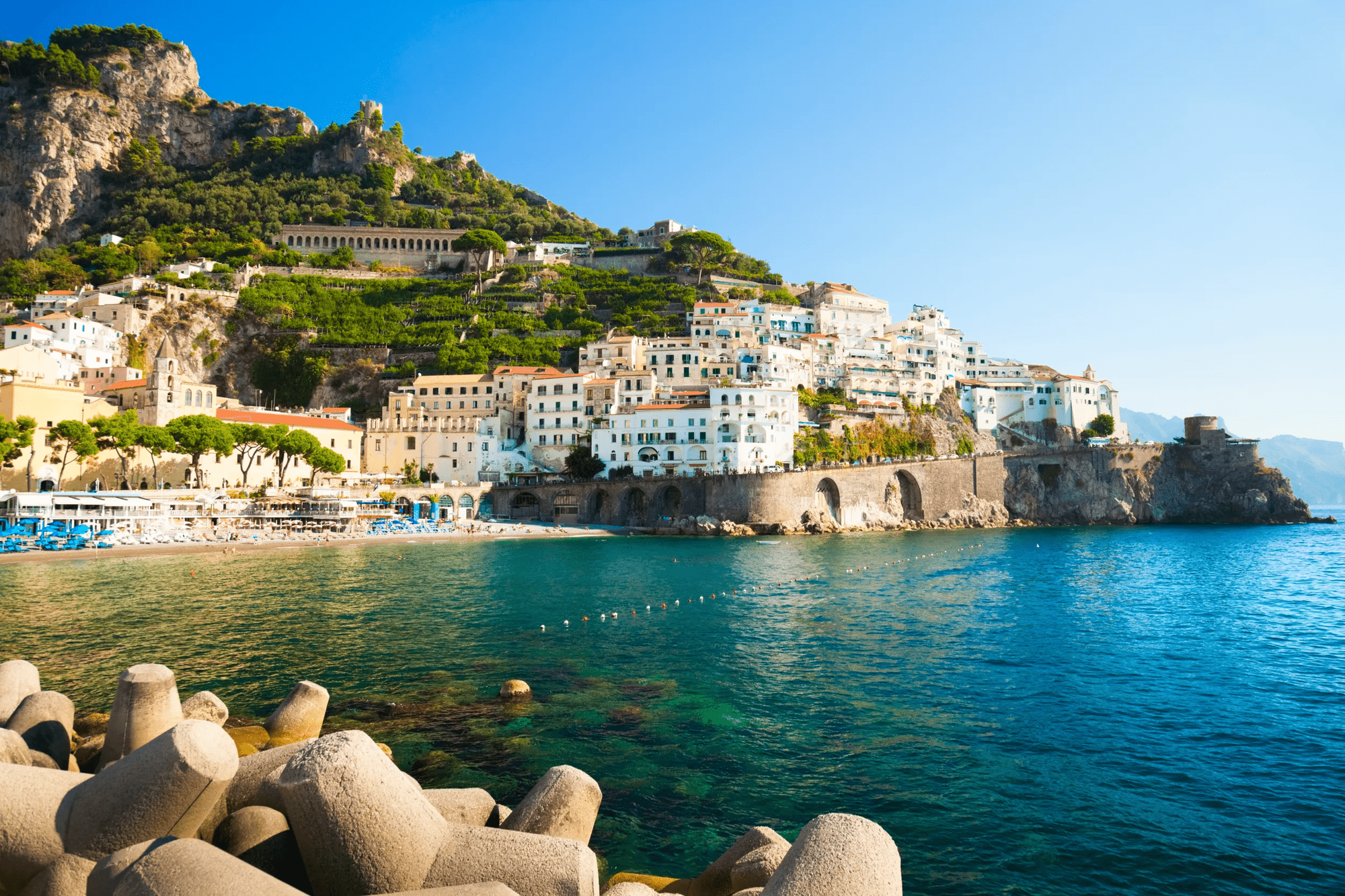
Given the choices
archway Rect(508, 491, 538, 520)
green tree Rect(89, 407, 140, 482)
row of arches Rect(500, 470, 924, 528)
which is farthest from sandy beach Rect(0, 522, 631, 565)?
green tree Rect(89, 407, 140, 482)

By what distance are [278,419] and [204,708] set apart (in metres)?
60.9

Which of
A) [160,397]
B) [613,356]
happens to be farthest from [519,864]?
[613,356]

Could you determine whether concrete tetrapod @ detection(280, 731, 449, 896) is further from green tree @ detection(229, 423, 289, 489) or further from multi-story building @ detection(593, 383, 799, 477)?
multi-story building @ detection(593, 383, 799, 477)

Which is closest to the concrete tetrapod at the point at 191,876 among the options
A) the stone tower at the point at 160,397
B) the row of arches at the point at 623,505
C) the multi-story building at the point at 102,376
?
the row of arches at the point at 623,505

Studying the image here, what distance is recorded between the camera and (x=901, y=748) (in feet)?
37.8

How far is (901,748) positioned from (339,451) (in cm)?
6384

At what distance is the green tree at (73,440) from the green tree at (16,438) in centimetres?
128

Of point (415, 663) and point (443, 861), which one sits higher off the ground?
point (443, 861)

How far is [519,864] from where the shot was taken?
4.67 metres

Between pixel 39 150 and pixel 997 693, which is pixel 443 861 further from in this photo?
pixel 39 150

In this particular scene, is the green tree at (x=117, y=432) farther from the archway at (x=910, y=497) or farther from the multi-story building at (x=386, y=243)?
the archway at (x=910, y=497)

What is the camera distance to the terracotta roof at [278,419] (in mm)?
60719

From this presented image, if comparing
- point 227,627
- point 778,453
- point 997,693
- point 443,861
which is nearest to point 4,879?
point 443,861

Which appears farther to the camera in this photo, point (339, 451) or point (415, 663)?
point (339, 451)
